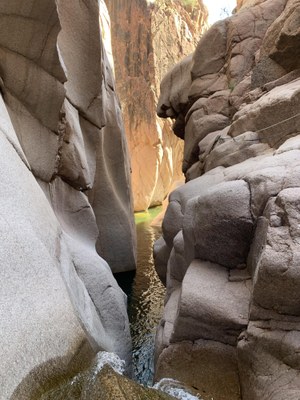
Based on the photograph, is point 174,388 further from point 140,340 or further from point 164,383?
point 140,340

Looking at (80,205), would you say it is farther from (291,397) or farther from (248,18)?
(248,18)

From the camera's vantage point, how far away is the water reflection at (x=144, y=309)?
521 cm

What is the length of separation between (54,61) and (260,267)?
156 inches

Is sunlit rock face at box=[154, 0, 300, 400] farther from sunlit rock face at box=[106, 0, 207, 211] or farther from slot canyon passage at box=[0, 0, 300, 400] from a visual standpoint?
sunlit rock face at box=[106, 0, 207, 211]

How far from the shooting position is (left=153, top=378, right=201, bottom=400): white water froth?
3.32m

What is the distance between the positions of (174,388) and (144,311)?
3.96 meters

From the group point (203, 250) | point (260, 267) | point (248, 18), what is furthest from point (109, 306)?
point (248, 18)

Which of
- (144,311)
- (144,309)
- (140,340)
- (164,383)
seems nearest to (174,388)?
(164,383)

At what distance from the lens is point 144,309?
7590 mm

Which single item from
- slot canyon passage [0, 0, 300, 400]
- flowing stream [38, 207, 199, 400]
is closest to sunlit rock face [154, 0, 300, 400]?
slot canyon passage [0, 0, 300, 400]

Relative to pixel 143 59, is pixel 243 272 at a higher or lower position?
lower

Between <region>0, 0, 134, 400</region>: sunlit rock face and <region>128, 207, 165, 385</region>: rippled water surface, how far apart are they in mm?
432

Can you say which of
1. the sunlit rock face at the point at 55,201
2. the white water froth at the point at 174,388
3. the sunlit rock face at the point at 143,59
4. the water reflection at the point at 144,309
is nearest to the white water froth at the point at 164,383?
the white water froth at the point at 174,388

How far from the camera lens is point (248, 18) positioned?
10125mm
